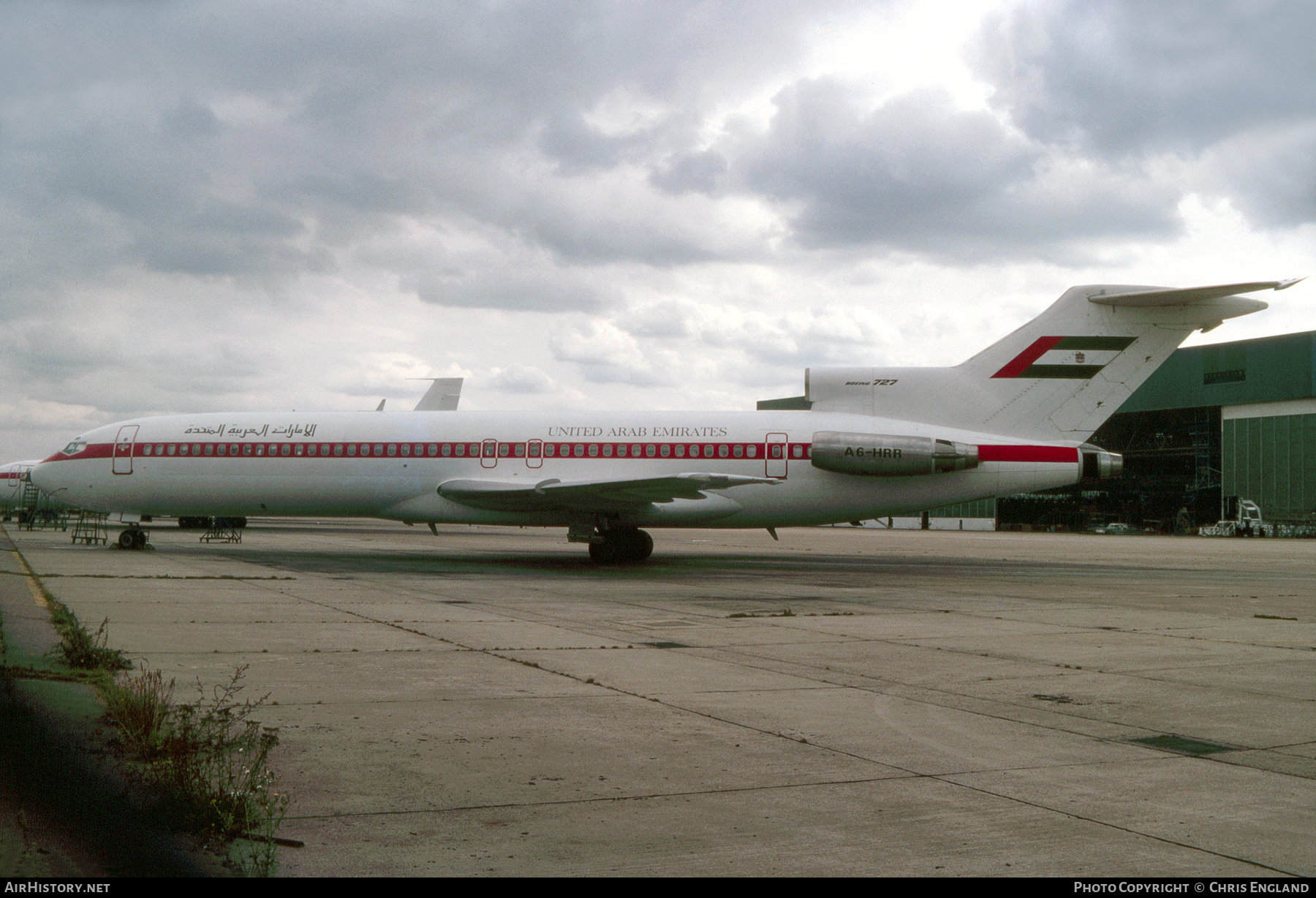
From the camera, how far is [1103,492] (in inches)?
3007

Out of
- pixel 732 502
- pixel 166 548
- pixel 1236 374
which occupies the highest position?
pixel 1236 374

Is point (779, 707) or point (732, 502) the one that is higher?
point (732, 502)

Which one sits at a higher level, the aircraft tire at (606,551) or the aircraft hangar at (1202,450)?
the aircraft hangar at (1202,450)

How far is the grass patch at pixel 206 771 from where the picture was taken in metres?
3.81

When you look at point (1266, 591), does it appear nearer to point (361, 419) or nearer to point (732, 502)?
point (732, 502)

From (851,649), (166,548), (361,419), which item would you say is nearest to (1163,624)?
(851,649)

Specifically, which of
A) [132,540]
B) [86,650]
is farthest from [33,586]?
[132,540]

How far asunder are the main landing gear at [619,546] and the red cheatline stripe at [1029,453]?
291 inches

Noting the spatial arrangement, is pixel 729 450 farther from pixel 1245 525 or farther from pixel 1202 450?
pixel 1202 450

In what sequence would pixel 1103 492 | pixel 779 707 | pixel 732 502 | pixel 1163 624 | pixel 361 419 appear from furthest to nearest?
pixel 1103 492 → pixel 361 419 → pixel 732 502 → pixel 1163 624 → pixel 779 707

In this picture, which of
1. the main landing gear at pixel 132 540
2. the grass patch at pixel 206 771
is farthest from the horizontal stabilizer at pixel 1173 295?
the main landing gear at pixel 132 540

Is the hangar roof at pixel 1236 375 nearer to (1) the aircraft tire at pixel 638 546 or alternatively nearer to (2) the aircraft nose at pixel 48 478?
(1) the aircraft tire at pixel 638 546
